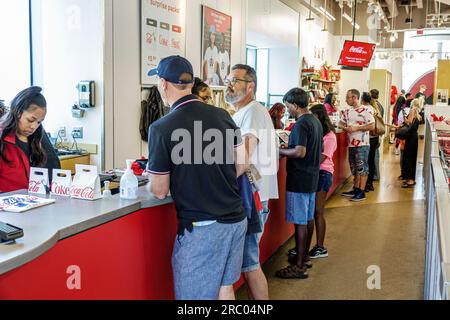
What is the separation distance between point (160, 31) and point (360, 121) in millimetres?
3181

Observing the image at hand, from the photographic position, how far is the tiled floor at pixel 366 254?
388cm

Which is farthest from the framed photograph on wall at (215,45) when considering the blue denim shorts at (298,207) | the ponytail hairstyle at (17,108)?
the ponytail hairstyle at (17,108)

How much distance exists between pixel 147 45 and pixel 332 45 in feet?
36.7

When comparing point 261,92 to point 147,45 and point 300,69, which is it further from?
point 147,45

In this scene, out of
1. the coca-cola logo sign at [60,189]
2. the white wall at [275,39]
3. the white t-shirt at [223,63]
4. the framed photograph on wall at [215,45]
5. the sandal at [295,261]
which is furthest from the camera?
the white wall at [275,39]

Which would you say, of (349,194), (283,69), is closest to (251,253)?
(349,194)

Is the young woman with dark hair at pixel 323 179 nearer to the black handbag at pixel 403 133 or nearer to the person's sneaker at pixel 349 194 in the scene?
the person's sneaker at pixel 349 194

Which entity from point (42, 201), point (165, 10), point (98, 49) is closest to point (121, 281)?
point (42, 201)

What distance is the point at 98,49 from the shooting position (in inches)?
179

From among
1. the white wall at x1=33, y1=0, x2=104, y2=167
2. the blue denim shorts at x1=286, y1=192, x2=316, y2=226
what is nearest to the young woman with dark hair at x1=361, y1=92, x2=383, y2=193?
the blue denim shorts at x1=286, y1=192, x2=316, y2=226

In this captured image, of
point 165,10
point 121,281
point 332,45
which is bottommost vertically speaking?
point 121,281

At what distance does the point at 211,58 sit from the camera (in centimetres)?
652

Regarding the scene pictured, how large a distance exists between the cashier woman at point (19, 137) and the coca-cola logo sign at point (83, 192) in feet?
2.20
